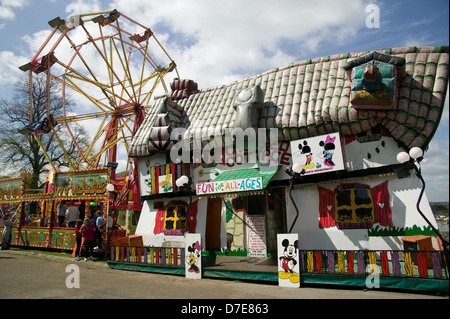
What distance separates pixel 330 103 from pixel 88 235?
9974 mm

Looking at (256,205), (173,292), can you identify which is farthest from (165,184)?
(173,292)

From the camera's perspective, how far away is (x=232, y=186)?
9.05 metres

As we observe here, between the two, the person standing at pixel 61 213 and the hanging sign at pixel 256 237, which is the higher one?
the person standing at pixel 61 213

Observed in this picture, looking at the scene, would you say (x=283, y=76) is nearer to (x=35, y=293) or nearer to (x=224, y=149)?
(x=224, y=149)

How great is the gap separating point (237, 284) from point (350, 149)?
5.25 m

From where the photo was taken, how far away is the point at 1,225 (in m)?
16.7

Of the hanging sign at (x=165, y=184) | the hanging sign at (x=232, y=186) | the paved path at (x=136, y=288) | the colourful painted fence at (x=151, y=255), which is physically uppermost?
the hanging sign at (x=165, y=184)

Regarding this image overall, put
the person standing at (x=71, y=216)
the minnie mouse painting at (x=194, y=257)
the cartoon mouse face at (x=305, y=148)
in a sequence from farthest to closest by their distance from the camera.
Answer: the person standing at (x=71, y=216), the cartoon mouse face at (x=305, y=148), the minnie mouse painting at (x=194, y=257)

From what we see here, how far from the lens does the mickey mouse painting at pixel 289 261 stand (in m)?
7.18

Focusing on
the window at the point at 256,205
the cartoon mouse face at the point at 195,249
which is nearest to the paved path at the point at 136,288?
the cartoon mouse face at the point at 195,249

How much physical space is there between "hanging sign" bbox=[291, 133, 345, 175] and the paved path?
3481 millimetres

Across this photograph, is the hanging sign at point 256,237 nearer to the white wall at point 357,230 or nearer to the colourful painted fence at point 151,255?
the white wall at point 357,230

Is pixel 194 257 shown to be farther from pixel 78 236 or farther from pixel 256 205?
pixel 78 236

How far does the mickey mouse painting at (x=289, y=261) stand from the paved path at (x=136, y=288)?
1.04 feet
